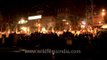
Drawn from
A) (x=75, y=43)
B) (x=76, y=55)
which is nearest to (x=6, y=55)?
(x=76, y=55)

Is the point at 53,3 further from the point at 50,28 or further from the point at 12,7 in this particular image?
the point at 12,7

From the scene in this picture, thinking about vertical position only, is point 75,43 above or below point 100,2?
below

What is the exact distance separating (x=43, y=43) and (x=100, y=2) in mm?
34393

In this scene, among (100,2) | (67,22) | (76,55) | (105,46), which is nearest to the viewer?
(105,46)

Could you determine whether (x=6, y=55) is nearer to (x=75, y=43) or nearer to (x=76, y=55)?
(x=76, y=55)

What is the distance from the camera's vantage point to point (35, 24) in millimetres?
51750

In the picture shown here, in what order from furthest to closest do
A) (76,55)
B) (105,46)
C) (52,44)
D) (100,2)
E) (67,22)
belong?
1. (67,22)
2. (100,2)
3. (52,44)
4. (76,55)
5. (105,46)

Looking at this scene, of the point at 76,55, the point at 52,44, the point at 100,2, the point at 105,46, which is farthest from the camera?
the point at 100,2

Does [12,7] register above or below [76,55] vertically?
above

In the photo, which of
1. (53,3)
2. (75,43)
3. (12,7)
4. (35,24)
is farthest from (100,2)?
(75,43)

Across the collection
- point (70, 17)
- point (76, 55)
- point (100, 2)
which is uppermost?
point (100, 2)

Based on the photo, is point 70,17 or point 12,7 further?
point 70,17

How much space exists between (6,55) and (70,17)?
42201 mm

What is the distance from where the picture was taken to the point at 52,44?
1556cm
